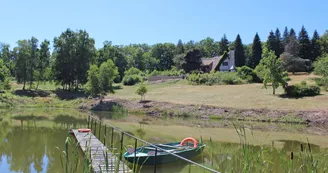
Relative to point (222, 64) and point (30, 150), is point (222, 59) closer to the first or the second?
point (222, 64)

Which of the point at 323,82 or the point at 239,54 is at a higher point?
the point at 239,54

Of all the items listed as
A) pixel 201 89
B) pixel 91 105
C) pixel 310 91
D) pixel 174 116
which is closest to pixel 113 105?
pixel 91 105

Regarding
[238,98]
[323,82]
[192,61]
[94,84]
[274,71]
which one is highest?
[192,61]

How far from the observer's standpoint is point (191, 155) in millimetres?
13852

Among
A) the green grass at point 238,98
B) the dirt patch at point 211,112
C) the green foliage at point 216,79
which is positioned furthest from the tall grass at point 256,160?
the green foliage at point 216,79

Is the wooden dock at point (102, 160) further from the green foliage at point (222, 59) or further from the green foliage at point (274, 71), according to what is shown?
the green foliage at point (222, 59)

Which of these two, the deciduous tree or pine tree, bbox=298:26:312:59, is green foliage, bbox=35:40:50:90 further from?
pine tree, bbox=298:26:312:59

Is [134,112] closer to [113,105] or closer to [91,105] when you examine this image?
[113,105]

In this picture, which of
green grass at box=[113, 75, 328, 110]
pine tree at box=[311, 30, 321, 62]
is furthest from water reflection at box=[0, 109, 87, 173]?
pine tree at box=[311, 30, 321, 62]

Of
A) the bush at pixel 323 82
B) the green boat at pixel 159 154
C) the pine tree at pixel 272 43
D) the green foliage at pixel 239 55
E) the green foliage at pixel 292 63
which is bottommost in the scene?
the green boat at pixel 159 154

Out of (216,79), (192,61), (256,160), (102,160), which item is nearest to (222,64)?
Answer: (192,61)

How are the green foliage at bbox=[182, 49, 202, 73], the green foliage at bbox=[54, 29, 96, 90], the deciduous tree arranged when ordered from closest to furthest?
1. the green foliage at bbox=[54, 29, 96, 90]
2. the green foliage at bbox=[182, 49, 202, 73]
3. the deciduous tree

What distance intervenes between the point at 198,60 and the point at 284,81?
33.8 metres

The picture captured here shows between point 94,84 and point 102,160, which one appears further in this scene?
point 94,84
